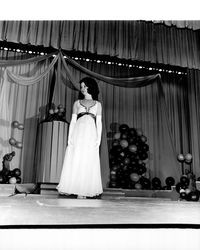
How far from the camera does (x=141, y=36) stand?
5293 millimetres

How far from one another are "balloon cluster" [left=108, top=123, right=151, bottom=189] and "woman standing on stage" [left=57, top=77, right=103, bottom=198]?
5.89 feet

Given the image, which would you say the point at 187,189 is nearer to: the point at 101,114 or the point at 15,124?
the point at 101,114

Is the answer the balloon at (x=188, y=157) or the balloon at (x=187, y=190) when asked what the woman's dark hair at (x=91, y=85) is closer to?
the balloon at (x=187, y=190)

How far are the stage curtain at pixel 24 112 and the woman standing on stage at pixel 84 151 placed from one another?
160cm

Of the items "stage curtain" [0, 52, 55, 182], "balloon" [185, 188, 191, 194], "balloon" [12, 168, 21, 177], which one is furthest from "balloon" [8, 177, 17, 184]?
"balloon" [185, 188, 191, 194]

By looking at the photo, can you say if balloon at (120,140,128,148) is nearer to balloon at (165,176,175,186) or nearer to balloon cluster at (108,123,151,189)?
balloon cluster at (108,123,151,189)

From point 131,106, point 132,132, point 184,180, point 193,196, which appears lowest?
point 193,196

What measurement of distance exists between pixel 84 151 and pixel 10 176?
1.92 meters

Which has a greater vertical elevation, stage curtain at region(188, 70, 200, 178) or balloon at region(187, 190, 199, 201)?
stage curtain at region(188, 70, 200, 178)

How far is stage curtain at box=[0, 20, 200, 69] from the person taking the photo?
16.3 feet

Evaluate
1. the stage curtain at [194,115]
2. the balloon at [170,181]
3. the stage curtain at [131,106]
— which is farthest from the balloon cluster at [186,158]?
the balloon at [170,181]

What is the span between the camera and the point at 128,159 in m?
5.56

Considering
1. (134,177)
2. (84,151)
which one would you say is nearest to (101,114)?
(84,151)

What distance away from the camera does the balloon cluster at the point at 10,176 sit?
191 inches
